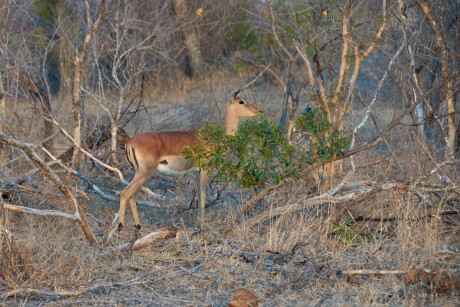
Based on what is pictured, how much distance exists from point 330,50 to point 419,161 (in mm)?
1466

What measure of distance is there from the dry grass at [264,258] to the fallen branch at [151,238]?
6cm

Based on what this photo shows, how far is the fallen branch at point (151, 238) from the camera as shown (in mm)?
Answer: 5816

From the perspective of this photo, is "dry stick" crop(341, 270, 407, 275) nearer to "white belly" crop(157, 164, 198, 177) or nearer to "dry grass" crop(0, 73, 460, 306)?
"dry grass" crop(0, 73, 460, 306)

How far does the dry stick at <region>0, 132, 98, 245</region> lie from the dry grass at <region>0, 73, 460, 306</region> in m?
0.19

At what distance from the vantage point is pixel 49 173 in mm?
5371

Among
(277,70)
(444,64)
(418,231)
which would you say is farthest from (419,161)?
(277,70)

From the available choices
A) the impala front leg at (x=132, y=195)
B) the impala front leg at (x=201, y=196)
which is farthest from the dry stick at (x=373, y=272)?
the impala front leg at (x=132, y=195)

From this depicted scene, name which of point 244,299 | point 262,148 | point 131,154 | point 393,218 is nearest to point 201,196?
point 131,154

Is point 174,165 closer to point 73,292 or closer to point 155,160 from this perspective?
point 155,160

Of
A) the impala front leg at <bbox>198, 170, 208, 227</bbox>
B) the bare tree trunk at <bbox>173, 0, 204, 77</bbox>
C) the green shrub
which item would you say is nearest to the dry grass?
the impala front leg at <bbox>198, 170, 208, 227</bbox>

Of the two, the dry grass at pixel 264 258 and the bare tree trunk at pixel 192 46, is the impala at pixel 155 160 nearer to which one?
the dry grass at pixel 264 258

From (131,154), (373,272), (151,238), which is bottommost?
(373,272)

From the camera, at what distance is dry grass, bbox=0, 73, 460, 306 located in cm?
483

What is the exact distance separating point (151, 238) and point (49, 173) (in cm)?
104
